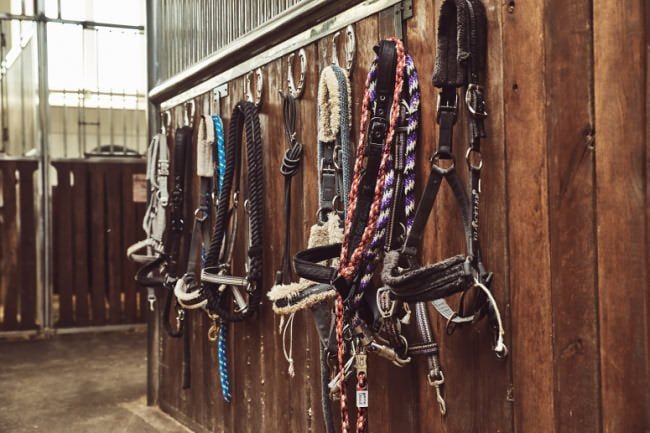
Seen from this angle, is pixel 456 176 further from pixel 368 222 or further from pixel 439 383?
pixel 439 383

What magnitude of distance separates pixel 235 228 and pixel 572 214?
1.64m

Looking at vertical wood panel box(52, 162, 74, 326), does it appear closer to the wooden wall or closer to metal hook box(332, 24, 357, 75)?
metal hook box(332, 24, 357, 75)

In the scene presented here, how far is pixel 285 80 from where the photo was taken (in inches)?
99.3

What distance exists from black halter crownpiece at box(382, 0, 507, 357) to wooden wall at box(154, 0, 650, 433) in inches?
1.6

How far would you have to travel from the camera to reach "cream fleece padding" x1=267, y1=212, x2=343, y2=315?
1.97m

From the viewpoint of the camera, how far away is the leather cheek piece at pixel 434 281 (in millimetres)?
1417

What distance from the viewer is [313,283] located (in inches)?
80.2

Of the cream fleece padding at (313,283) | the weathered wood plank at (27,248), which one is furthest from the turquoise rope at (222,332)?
the weathered wood plank at (27,248)

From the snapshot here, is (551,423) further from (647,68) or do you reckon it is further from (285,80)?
(285,80)

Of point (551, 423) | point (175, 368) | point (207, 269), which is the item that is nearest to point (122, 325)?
point (175, 368)

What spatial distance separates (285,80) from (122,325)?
15.5 feet

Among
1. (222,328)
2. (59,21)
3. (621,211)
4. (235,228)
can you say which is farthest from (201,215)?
(59,21)

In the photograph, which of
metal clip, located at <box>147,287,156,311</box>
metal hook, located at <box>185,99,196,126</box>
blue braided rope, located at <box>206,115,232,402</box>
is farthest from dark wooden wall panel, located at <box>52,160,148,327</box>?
blue braided rope, located at <box>206,115,232,402</box>

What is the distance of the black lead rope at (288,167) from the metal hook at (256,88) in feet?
0.86
